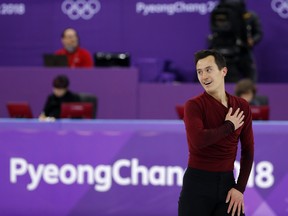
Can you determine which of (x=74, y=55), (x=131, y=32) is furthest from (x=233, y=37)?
(x=131, y=32)

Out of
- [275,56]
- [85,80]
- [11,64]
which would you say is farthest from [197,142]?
[11,64]

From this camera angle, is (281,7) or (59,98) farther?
(281,7)

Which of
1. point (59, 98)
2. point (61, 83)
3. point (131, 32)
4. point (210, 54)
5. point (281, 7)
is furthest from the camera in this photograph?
point (131, 32)

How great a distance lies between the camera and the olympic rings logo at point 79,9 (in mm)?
12031

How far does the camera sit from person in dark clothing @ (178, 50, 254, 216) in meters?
3.40

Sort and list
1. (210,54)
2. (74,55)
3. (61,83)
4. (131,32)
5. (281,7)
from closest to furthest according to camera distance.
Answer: (210,54) → (61,83) → (74,55) → (281,7) → (131,32)

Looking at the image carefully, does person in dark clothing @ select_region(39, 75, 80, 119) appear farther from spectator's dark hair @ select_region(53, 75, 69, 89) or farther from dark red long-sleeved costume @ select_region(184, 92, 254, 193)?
dark red long-sleeved costume @ select_region(184, 92, 254, 193)

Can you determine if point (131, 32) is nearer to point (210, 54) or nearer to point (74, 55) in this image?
point (74, 55)

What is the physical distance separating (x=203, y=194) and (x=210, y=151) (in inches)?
9.0

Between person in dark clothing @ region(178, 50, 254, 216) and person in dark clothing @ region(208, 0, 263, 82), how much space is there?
239 inches

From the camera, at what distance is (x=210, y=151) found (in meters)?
3.43

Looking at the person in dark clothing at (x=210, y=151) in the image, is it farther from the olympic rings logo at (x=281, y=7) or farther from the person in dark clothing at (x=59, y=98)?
the olympic rings logo at (x=281, y=7)

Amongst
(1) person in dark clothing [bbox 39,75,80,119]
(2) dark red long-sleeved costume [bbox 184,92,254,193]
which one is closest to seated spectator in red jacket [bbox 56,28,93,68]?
(1) person in dark clothing [bbox 39,75,80,119]

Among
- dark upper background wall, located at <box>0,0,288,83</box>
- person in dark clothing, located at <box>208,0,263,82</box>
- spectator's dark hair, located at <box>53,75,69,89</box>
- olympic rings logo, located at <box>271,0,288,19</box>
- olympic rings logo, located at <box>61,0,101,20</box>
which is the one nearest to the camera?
spectator's dark hair, located at <box>53,75,69,89</box>
